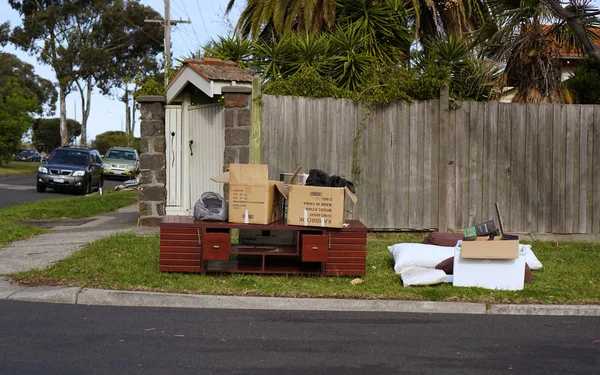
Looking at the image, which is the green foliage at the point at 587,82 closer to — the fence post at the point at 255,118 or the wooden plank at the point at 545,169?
the wooden plank at the point at 545,169

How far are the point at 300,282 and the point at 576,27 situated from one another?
576 centimetres

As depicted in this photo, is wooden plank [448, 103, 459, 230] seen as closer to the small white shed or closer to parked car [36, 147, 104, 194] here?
the small white shed

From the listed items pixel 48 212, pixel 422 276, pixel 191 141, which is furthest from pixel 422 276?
pixel 48 212

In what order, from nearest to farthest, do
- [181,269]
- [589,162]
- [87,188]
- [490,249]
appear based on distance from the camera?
[490,249] → [181,269] → [589,162] → [87,188]

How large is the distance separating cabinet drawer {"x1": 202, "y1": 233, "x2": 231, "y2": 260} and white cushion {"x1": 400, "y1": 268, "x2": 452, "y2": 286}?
1.97 metres

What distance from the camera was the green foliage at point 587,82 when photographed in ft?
40.5

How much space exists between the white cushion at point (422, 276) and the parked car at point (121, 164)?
28382 mm

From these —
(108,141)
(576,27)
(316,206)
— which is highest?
(108,141)

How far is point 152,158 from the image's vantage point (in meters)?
12.3

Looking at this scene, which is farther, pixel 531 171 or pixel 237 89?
pixel 531 171

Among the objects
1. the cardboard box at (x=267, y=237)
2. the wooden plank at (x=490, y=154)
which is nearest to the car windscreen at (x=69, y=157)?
the wooden plank at (x=490, y=154)

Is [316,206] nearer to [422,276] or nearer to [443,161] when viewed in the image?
[422,276]

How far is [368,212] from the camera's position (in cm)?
1178

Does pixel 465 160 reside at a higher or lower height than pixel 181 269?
higher
